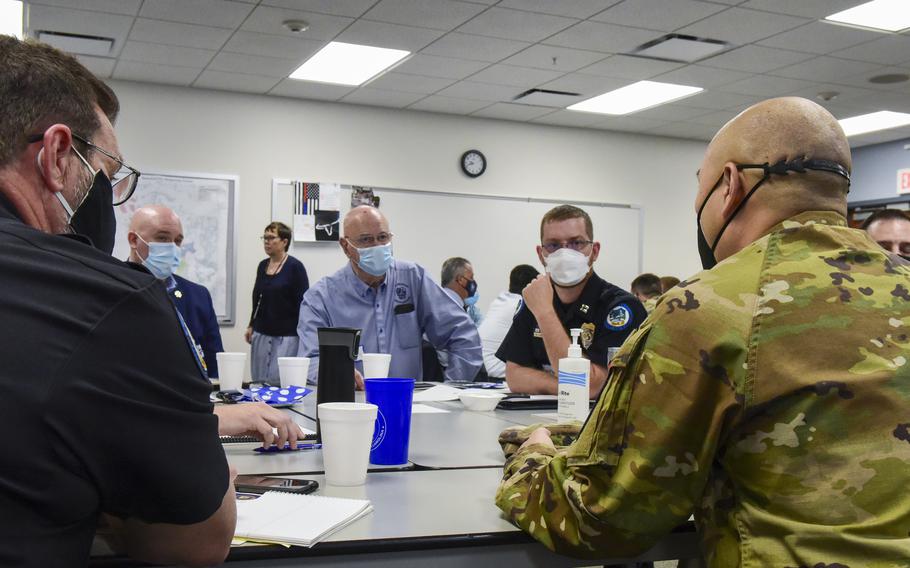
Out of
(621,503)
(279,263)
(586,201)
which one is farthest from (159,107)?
(621,503)

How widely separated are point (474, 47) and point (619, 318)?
3.05 m

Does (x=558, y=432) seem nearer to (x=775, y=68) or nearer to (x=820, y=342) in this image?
(x=820, y=342)

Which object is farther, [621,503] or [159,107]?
[159,107]

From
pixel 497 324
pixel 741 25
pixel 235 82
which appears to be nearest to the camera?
pixel 741 25

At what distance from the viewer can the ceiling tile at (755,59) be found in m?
5.35

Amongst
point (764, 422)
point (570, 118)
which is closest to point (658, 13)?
point (570, 118)

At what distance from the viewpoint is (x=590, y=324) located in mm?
2941

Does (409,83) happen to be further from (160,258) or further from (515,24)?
(160,258)

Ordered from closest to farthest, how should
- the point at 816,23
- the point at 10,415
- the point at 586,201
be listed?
the point at 10,415, the point at 816,23, the point at 586,201

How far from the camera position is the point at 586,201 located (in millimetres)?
7816

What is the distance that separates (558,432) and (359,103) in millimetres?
5764

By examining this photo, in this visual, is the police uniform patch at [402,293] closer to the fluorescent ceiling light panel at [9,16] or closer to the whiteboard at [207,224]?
the fluorescent ceiling light panel at [9,16]

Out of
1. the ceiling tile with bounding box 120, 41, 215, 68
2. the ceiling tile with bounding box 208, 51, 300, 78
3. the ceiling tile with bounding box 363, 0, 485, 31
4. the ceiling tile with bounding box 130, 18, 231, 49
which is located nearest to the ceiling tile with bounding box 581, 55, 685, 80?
the ceiling tile with bounding box 363, 0, 485, 31

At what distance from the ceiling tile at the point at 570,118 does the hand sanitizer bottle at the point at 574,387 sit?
5501 millimetres
